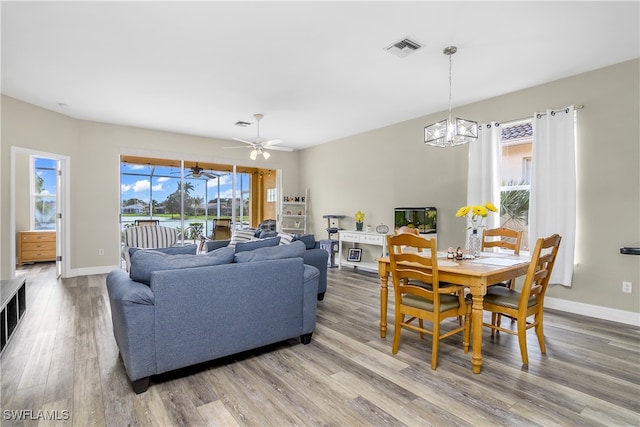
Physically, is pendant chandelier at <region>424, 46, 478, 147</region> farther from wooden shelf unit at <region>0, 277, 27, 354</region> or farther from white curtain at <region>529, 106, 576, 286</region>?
wooden shelf unit at <region>0, 277, 27, 354</region>

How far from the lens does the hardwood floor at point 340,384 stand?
1828mm

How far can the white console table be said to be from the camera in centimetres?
572

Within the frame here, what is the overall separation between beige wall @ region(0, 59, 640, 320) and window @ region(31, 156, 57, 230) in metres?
2.31

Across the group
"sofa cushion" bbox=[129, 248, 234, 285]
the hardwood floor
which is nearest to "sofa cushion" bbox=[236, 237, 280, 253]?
"sofa cushion" bbox=[129, 248, 234, 285]

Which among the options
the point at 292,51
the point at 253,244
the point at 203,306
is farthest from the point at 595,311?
the point at 292,51

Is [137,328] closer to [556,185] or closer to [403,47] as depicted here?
[403,47]

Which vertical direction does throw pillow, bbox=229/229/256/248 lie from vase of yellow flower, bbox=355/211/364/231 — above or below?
below

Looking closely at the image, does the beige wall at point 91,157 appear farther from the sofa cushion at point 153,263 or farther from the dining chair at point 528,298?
the dining chair at point 528,298

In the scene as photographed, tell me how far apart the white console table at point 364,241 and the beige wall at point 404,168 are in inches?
16.9

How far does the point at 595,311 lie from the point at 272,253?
3.64 metres

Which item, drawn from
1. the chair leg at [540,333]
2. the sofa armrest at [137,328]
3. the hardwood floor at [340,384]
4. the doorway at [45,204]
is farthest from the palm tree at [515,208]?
the doorway at [45,204]

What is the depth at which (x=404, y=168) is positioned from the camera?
5.70 metres

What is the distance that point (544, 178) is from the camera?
3912 millimetres

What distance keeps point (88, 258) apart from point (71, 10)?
14.9ft
